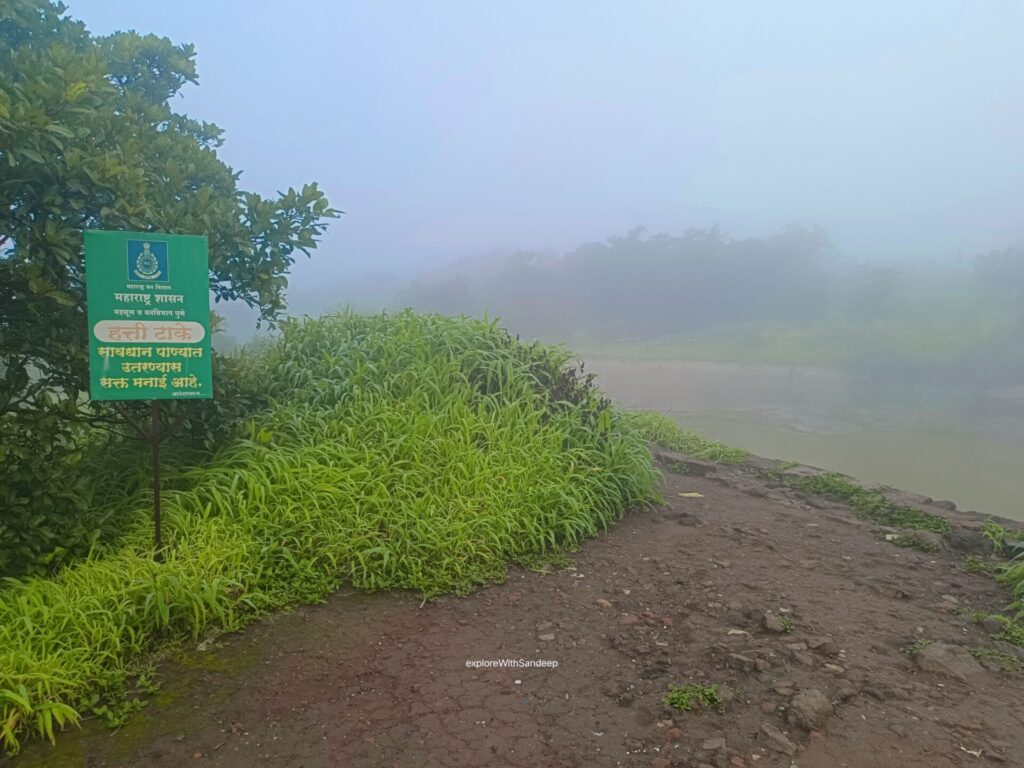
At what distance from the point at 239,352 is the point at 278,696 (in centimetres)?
356

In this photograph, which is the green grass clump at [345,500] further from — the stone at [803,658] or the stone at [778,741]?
the stone at [778,741]

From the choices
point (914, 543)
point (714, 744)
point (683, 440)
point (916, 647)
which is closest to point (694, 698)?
point (714, 744)

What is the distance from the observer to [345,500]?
145 inches

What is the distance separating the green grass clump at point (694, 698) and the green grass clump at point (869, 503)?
2991 millimetres

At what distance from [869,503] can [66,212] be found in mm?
5562

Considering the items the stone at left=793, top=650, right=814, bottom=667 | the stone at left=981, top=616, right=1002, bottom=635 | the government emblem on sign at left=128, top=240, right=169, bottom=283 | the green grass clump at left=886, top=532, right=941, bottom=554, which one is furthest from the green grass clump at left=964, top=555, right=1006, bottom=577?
the government emblem on sign at left=128, top=240, right=169, bottom=283

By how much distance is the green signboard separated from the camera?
9.50 feet

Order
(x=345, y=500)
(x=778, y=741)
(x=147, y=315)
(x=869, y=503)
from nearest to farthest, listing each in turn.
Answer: (x=778, y=741) → (x=147, y=315) → (x=345, y=500) → (x=869, y=503)

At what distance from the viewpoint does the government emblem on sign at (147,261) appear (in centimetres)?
296

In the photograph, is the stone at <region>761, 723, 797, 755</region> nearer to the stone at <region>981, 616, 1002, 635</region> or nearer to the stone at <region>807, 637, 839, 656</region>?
the stone at <region>807, 637, 839, 656</region>

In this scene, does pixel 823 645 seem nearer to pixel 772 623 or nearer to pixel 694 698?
pixel 772 623

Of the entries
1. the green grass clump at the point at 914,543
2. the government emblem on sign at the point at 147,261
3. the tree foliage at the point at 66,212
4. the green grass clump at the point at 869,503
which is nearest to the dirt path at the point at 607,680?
the green grass clump at the point at 914,543

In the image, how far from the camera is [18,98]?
277cm

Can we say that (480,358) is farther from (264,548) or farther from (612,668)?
(612,668)
